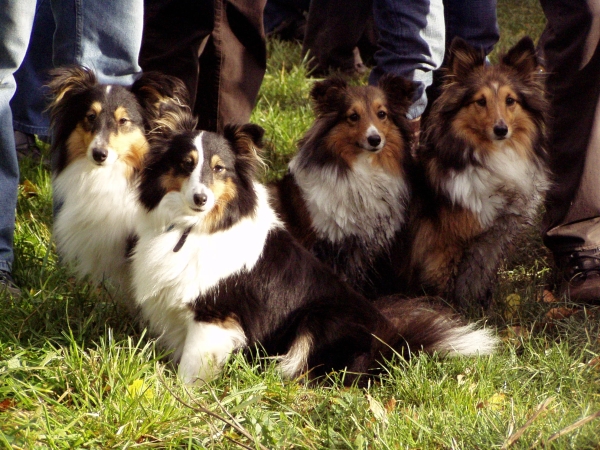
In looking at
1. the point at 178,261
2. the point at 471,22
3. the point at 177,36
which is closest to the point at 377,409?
the point at 178,261

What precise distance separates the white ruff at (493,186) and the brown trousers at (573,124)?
0.29m

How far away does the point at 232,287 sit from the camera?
3484mm

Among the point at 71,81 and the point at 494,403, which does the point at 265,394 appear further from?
the point at 71,81

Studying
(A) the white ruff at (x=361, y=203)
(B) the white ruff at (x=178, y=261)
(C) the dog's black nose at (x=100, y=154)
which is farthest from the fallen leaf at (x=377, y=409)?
(C) the dog's black nose at (x=100, y=154)

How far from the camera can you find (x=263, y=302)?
11.6 ft

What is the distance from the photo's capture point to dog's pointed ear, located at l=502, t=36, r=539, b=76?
13.9ft

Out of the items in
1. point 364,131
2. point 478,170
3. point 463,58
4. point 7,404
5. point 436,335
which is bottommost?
point 7,404

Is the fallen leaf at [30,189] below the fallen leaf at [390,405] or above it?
below

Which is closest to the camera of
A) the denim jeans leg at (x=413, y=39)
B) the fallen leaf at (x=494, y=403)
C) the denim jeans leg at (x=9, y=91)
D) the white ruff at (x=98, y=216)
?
Result: the fallen leaf at (x=494, y=403)

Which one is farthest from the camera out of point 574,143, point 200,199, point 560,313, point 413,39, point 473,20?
point 473,20

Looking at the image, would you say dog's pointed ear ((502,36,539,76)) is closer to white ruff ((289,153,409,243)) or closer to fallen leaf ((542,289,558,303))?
white ruff ((289,153,409,243))

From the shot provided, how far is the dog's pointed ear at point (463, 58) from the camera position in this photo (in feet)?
13.8

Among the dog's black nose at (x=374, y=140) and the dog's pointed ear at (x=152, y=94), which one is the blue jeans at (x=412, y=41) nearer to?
the dog's black nose at (x=374, y=140)

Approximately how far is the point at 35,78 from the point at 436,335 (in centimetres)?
371
